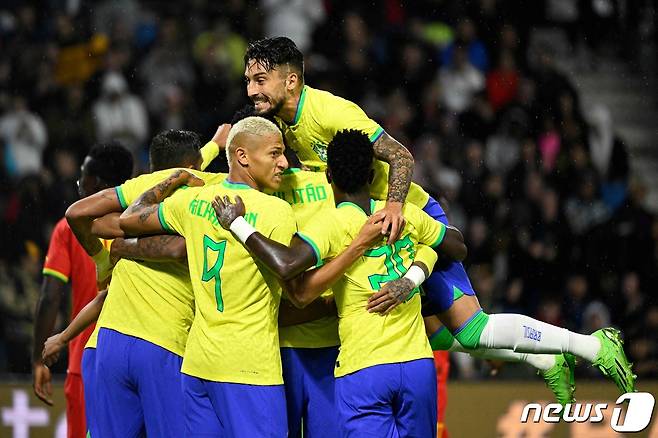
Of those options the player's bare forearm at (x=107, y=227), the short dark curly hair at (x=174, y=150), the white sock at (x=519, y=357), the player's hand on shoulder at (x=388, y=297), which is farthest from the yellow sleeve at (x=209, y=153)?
the white sock at (x=519, y=357)

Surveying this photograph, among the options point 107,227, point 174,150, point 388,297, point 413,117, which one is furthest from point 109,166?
point 413,117

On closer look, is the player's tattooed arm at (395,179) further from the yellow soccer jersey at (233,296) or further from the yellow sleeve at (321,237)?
the yellow soccer jersey at (233,296)

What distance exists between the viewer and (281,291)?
21.2 feet

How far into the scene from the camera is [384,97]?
1463 cm

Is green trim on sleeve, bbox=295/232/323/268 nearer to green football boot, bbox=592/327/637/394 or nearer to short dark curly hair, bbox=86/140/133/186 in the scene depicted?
green football boot, bbox=592/327/637/394

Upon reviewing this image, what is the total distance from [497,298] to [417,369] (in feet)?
21.0

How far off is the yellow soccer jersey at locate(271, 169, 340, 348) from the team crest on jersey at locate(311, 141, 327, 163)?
0.17 metres

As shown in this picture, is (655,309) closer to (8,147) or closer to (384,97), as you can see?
(384,97)

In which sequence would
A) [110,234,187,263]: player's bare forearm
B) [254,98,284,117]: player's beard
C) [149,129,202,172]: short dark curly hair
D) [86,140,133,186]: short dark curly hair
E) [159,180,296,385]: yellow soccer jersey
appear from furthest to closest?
1. [86,140,133,186]: short dark curly hair
2. [149,129,202,172]: short dark curly hair
3. [254,98,284,117]: player's beard
4. [110,234,187,263]: player's bare forearm
5. [159,180,296,385]: yellow soccer jersey

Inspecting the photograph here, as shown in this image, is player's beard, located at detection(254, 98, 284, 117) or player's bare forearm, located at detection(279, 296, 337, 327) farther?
player's beard, located at detection(254, 98, 284, 117)

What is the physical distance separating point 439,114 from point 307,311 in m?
8.10

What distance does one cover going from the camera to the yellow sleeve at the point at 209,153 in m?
7.56

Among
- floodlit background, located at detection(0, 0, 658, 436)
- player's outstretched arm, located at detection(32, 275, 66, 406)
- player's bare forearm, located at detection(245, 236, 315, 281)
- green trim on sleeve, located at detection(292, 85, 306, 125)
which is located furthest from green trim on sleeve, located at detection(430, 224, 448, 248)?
floodlit background, located at detection(0, 0, 658, 436)

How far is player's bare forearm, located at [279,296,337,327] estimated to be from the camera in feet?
22.1
